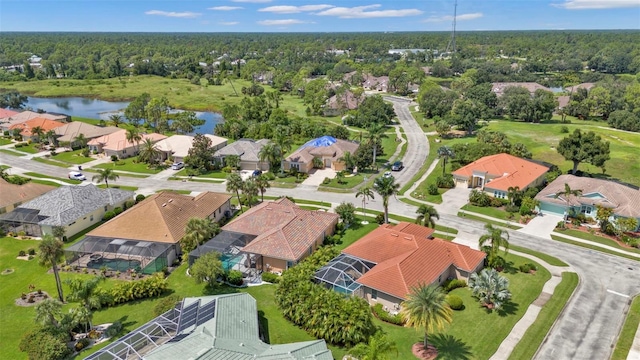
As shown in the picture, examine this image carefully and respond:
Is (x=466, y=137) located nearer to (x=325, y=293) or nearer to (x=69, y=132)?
(x=325, y=293)

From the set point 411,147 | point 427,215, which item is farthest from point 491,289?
point 411,147

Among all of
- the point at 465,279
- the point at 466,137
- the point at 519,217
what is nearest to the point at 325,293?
the point at 465,279

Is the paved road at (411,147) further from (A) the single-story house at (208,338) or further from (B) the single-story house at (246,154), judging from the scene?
(A) the single-story house at (208,338)

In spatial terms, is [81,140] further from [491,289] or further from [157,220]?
[491,289]

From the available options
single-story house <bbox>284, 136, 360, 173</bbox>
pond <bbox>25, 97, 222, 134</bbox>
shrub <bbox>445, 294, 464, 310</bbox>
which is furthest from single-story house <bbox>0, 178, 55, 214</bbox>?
shrub <bbox>445, 294, 464, 310</bbox>

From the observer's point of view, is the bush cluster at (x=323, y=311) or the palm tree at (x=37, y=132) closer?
the bush cluster at (x=323, y=311)

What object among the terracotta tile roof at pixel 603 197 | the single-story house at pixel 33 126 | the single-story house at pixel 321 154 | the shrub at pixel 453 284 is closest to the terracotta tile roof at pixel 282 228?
the shrub at pixel 453 284
